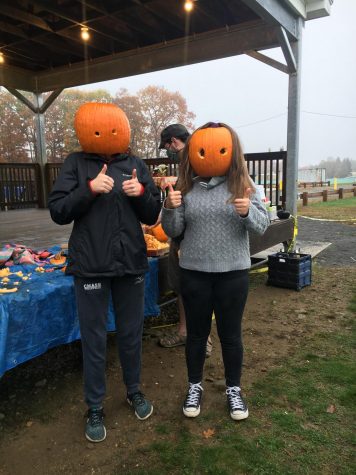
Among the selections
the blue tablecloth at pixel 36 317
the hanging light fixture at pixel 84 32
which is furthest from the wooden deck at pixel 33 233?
the hanging light fixture at pixel 84 32

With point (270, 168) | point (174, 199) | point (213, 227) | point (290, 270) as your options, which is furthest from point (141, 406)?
point (270, 168)

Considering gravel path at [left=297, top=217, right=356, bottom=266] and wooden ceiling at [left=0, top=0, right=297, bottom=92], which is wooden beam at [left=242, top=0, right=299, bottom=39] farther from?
gravel path at [left=297, top=217, right=356, bottom=266]

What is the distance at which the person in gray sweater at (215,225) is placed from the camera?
2.28 meters

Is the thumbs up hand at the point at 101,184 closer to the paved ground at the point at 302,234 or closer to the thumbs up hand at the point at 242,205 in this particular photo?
the thumbs up hand at the point at 242,205

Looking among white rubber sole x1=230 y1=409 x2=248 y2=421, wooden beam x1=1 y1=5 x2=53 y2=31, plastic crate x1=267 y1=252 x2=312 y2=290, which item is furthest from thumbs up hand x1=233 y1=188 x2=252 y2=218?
wooden beam x1=1 y1=5 x2=53 y2=31

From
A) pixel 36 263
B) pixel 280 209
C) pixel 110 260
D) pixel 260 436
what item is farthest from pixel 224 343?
pixel 280 209

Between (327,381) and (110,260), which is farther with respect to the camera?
(327,381)

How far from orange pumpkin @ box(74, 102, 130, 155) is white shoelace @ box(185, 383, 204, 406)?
63.6 inches

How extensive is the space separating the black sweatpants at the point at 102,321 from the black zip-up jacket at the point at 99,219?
0.35 feet

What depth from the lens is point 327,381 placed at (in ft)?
9.80

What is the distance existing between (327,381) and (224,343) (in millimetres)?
1092

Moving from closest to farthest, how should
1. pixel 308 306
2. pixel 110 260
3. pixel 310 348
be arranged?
1. pixel 110 260
2. pixel 310 348
3. pixel 308 306

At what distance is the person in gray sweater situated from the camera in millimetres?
2277

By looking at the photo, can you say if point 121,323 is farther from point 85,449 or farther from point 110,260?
point 85,449
